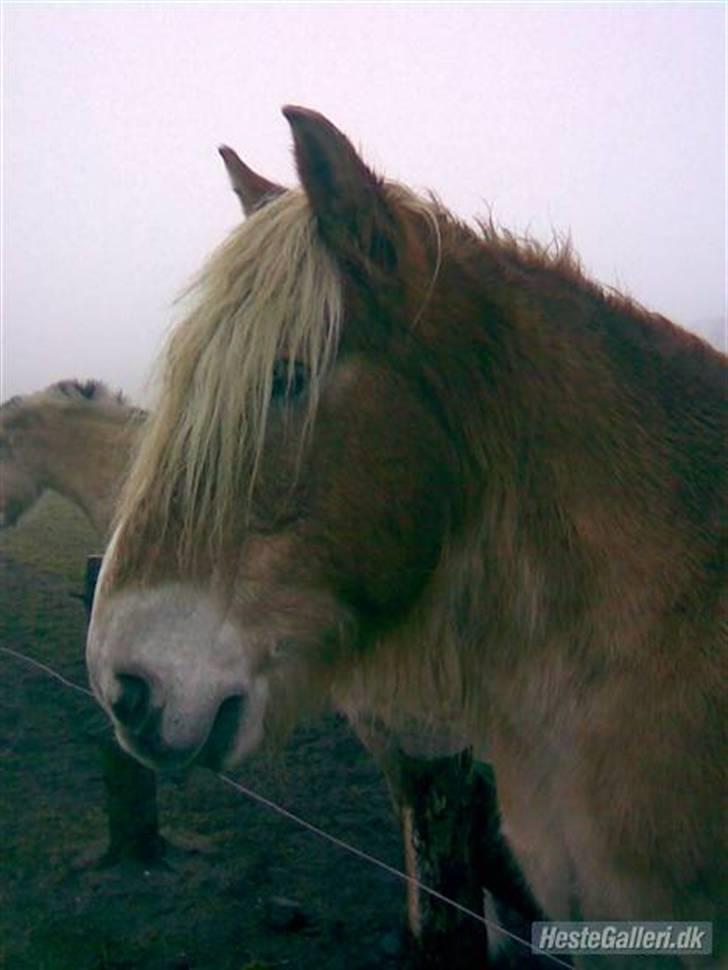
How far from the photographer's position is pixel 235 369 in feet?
5.40

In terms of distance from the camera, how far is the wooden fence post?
13.5ft

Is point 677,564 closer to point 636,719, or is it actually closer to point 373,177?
point 636,719

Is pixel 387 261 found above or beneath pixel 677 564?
above

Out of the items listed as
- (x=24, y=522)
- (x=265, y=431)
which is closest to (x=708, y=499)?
(x=265, y=431)

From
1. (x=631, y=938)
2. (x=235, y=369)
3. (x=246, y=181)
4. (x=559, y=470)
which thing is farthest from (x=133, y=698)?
(x=246, y=181)

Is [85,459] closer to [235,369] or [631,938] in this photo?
[235,369]

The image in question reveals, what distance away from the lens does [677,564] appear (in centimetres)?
168

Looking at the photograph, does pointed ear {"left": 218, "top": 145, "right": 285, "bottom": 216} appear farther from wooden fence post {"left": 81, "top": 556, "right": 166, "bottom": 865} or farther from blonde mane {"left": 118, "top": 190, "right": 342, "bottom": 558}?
wooden fence post {"left": 81, "top": 556, "right": 166, "bottom": 865}

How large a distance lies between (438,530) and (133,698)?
0.63 m

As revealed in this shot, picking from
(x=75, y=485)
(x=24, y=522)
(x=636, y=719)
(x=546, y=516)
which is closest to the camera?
(x=636, y=719)

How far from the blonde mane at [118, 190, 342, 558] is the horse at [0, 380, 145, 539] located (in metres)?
4.62

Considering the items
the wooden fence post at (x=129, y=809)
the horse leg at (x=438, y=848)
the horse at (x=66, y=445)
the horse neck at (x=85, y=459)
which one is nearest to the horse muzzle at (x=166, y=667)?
A: the horse leg at (x=438, y=848)

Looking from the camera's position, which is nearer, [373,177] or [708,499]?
[373,177]

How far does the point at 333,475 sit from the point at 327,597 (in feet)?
0.74
